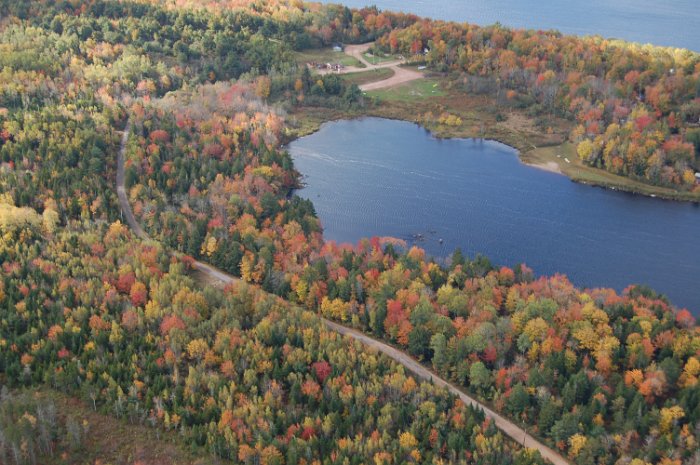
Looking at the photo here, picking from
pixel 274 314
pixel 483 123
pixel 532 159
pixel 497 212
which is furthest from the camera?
pixel 483 123

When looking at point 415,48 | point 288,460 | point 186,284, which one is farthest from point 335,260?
point 415,48

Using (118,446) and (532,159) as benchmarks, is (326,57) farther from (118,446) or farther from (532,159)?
(118,446)

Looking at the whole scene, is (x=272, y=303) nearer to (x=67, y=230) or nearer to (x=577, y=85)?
(x=67, y=230)

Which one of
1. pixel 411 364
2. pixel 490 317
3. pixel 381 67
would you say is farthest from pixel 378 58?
pixel 411 364

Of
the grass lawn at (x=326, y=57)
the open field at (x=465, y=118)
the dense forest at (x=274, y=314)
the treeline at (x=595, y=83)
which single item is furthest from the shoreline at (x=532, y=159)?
the grass lawn at (x=326, y=57)

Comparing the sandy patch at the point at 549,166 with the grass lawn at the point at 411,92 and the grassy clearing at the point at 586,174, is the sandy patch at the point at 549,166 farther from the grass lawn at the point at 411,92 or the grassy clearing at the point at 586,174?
the grass lawn at the point at 411,92

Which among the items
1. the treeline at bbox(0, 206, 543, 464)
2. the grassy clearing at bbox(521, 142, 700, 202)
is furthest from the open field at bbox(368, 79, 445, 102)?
the treeline at bbox(0, 206, 543, 464)

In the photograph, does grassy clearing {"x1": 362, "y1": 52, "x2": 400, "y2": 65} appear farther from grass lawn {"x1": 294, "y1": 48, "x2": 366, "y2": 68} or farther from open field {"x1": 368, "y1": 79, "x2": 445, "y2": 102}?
open field {"x1": 368, "y1": 79, "x2": 445, "y2": 102}
